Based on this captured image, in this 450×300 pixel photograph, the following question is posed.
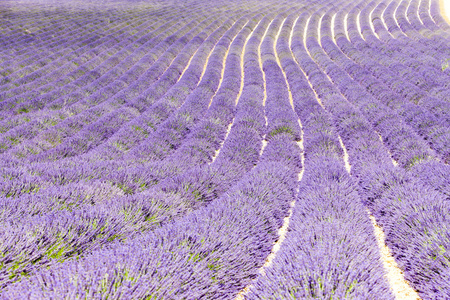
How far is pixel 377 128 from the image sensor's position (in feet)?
20.5

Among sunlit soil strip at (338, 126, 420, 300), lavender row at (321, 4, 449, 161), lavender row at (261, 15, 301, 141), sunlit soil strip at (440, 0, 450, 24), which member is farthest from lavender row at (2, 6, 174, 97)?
sunlit soil strip at (440, 0, 450, 24)

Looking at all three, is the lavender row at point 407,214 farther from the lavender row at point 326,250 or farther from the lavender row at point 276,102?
the lavender row at point 276,102

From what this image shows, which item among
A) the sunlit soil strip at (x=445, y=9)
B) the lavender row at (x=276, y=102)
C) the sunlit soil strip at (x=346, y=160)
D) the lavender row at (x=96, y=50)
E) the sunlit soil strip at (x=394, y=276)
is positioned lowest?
the lavender row at (x=96, y=50)

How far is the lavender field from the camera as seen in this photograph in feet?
6.68

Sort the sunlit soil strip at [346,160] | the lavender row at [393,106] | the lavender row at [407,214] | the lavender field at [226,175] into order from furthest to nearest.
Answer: the lavender row at [393,106], the sunlit soil strip at [346,160], the lavender row at [407,214], the lavender field at [226,175]

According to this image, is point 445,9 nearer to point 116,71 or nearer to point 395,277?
point 116,71

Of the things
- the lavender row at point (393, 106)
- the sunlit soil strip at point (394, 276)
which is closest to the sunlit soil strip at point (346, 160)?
the lavender row at point (393, 106)

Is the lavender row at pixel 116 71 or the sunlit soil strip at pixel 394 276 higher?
the sunlit soil strip at pixel 394 276

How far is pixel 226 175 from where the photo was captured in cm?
433

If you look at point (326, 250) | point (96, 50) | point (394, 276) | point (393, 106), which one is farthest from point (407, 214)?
point (96, 50)

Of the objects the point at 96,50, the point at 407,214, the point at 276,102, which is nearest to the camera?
the point at 407,214

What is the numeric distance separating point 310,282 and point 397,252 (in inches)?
49.9

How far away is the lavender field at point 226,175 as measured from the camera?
6.68ft

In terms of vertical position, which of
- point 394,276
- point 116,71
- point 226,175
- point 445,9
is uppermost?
point 445,9
